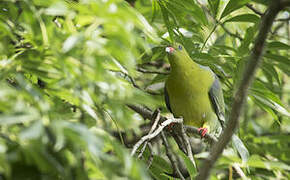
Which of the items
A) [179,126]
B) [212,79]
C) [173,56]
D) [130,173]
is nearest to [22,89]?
[130,173]

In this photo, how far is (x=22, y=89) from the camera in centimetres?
137

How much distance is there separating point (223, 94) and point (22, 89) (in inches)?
113

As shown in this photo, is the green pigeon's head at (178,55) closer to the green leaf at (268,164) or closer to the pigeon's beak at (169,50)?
the pigeon's beak at (169,50)

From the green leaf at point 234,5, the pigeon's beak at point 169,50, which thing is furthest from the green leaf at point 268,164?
the pigeon's beak at point 169,50

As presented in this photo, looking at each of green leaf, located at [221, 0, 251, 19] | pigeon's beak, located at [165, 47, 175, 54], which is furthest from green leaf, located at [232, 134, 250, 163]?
pigeon's beak, located at [165, 47, 175, 54]

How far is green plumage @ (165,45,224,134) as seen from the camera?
3.98 meters

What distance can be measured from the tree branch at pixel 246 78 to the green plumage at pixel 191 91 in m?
2.35

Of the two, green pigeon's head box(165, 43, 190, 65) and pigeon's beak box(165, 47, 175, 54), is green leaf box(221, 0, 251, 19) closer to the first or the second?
pigeon's beak box(165, 47, 175, 54)

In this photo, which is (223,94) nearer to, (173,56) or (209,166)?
(173,56)

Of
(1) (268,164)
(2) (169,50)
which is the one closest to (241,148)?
(1) (268,164)

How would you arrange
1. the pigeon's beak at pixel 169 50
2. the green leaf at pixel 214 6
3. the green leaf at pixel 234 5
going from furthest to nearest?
the pigeon's beak at pixel 169 50 < the green leaf at pixel 214 6 < the green leaf at pixel 234 5

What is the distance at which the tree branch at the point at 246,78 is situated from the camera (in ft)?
4.85

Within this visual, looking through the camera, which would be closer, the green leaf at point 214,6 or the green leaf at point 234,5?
the green leaf at point 234,5

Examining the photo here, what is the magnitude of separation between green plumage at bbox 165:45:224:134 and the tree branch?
2350 mm
